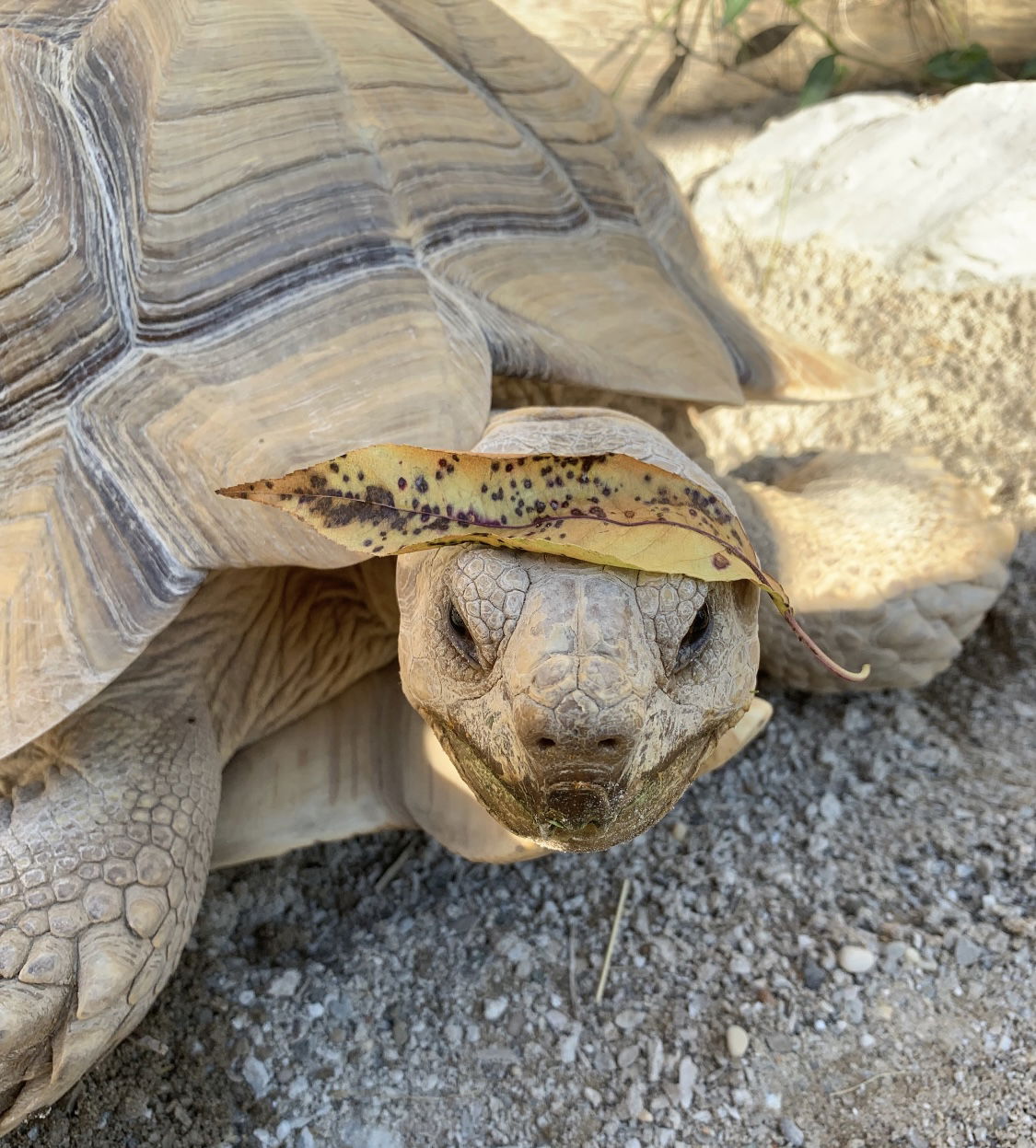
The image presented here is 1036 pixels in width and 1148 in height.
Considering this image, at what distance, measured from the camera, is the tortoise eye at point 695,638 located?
1.18 m

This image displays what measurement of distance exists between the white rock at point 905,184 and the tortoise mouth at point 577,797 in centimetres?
229

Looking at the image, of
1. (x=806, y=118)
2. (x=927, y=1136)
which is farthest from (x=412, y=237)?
(x=806, y=118)

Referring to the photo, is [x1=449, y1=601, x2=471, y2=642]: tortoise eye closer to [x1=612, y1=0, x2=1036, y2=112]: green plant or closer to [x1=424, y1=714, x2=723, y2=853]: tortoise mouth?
[x1=424, y1=714, x2=723, y2=853]: tortoise mouth

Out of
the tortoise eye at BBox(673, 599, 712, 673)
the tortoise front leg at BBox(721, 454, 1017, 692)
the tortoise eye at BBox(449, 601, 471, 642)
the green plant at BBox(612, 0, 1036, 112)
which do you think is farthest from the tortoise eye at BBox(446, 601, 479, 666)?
the green plant at BBox(612, 0, 1036, 112)

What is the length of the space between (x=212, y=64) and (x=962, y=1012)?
1.83 meters

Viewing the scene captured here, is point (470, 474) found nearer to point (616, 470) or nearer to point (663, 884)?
point (616, 470)

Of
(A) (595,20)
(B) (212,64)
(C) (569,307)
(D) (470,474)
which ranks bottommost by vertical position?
(A) (595,20)

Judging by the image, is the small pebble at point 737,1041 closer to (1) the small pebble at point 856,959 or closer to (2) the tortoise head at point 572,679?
(1) the small pebble at point 856,959

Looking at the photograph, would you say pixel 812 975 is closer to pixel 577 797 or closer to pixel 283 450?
pixel 577 797

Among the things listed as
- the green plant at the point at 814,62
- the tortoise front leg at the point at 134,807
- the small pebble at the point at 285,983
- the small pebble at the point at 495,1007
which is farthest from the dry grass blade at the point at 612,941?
the green plant at the point at 814,62

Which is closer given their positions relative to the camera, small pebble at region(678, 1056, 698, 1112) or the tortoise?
the tortoise

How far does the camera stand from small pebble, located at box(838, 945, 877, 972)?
1.68 metres

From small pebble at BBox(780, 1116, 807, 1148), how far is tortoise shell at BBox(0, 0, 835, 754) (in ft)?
3.33

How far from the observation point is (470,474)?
3.73 feet
